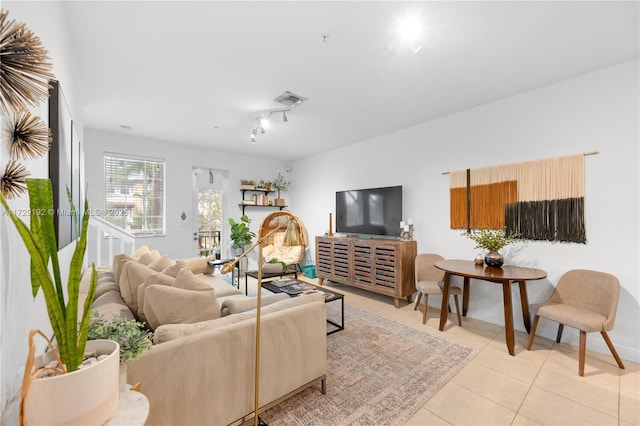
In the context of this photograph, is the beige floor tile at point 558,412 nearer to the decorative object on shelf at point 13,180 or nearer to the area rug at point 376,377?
the area rug at point 376,377

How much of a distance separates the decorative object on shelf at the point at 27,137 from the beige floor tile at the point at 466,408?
245 cm

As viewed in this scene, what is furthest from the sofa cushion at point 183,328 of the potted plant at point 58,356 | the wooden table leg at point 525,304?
the wooden table leg at point 525,304

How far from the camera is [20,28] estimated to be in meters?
0.82

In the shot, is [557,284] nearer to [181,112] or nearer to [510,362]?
[510,362]

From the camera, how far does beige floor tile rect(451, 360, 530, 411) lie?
74.4 inches

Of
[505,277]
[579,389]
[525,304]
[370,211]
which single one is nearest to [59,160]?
[505,277]

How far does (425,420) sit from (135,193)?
4.92 metres

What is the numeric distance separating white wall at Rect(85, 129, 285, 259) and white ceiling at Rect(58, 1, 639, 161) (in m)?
0.99

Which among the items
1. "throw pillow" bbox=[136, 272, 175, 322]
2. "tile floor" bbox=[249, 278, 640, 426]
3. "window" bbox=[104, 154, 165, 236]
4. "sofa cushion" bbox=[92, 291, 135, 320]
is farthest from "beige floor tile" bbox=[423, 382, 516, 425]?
"window" bbox=[104, 154, 165, 236]

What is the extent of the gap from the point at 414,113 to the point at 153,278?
3383 millimetres

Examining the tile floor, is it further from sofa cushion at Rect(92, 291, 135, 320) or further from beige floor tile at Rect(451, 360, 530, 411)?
sofa cushion at Rect(92, 291, 135, 320)

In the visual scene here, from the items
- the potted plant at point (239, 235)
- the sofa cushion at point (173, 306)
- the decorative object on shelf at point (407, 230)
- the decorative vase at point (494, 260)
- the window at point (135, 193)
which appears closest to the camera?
the sofa cushion at point (173, 306)

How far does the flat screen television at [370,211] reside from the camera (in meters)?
4.14

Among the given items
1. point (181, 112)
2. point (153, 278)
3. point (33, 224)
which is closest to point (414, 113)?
point (181, 112)
